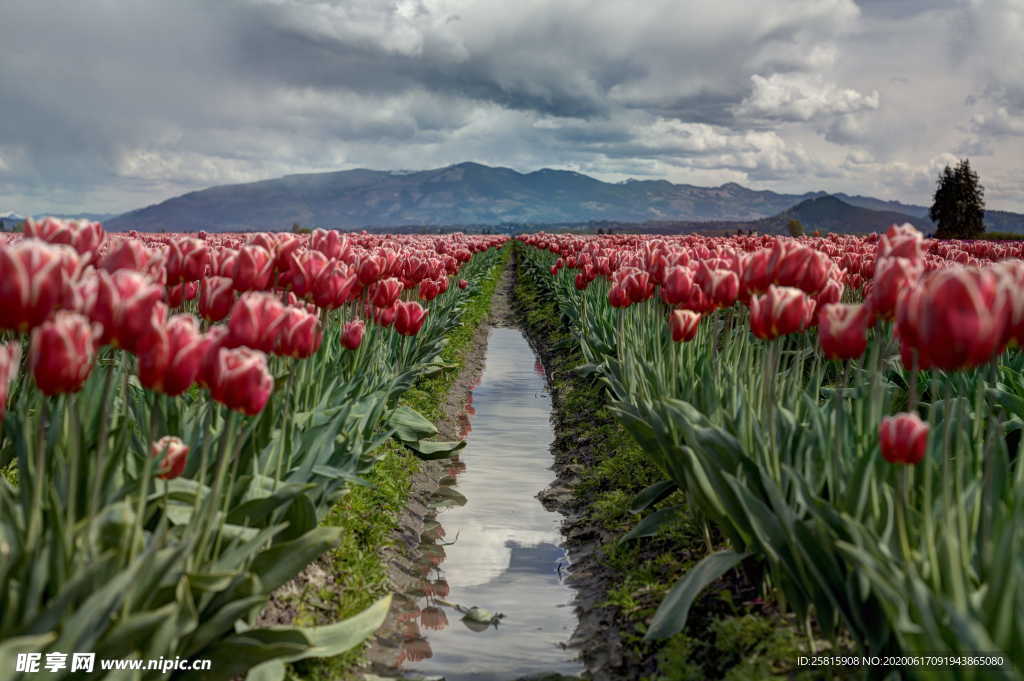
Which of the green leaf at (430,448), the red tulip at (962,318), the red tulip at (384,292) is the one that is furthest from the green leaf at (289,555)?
the green leaf at (430,448)

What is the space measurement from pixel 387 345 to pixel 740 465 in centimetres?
476

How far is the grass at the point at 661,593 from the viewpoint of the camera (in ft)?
12.0

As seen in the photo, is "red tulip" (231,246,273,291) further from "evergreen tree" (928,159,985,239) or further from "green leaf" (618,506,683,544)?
"evergreen tree" (928,159,985,239)

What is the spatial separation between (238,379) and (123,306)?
424 mm

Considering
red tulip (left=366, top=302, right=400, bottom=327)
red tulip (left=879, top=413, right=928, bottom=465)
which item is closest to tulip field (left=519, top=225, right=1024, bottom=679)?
red tulip (left=879, top=413, right=928, bottom=465)

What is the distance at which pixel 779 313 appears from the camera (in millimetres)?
3762

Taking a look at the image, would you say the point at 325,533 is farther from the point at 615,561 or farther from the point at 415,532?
the point at 415,532

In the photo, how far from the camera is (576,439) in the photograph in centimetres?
880

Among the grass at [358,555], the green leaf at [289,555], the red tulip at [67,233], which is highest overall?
the red tulip at [67,233]

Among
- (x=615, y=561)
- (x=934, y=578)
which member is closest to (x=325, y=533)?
(x=934, y=578)

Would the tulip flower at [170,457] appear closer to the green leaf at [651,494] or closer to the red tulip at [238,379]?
the red tulip at [238,379]

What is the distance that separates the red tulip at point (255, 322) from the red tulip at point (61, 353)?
0.78m

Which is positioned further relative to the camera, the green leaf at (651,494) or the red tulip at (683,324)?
the green leaf at (651,494)

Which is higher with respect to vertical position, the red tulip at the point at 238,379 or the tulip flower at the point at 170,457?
the red tulip at the point at 238,379
